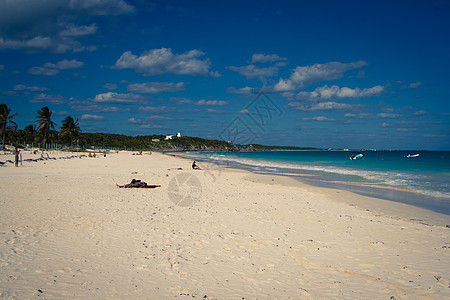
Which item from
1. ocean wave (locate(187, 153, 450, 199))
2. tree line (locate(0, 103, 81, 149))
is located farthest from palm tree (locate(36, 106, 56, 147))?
ocean wave (locate(187, 153, 450, 199))

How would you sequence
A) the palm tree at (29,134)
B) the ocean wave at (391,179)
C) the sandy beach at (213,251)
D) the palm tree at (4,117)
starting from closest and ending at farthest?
the sandy beach at (213,251) < the ocean wave at (391,179) < the palm tree at (4,117) < the palm tree at (29,134)

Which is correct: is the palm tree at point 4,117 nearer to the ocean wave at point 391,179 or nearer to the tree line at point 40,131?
the tree line at point 40,131

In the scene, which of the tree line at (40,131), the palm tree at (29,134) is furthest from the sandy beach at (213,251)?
the palm tree at (29,134)

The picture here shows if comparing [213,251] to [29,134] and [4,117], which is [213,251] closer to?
[4,117]

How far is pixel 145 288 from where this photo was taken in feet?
14.9

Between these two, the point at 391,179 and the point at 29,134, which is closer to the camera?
the point at 391,179

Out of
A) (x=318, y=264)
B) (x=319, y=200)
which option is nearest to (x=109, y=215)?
(x=318, y=264)

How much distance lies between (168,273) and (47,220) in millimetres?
5075

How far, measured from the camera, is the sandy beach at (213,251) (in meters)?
4.68

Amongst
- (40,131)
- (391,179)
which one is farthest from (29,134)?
(391,179)

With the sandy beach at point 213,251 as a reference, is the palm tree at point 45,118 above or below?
above

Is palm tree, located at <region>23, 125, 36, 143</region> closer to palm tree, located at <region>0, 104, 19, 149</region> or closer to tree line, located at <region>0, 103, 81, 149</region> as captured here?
tree line, located at <region>0, 103, 81, 149</region>

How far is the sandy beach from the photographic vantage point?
468cm

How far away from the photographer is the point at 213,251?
631 cm
